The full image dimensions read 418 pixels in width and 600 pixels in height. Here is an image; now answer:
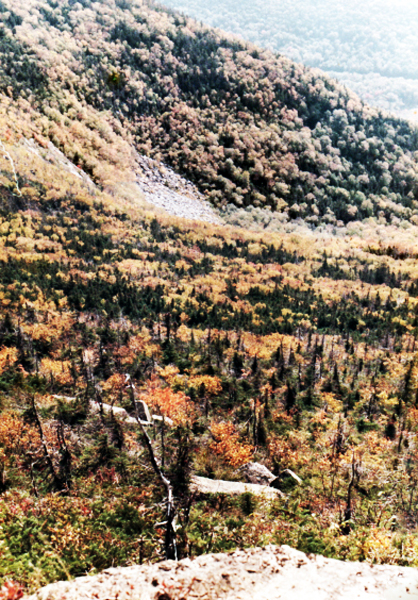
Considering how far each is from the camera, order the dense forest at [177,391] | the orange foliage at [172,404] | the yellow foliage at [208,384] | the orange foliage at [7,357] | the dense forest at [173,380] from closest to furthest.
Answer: the dense forest at [177,391] → the dense forest at [173,380] → the orange foliage at [172,404] → the orange foliage at [7,357] → the yellow foliage at [208,384]

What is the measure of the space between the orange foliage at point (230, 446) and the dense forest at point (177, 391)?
0.80ft

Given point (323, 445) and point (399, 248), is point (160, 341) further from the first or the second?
point (399, 248)

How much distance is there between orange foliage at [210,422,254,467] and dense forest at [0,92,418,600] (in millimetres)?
243

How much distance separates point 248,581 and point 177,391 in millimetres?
40059

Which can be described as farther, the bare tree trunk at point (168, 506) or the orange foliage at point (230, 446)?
the orange foliage at point (230, 446)

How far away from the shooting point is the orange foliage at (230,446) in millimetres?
37562

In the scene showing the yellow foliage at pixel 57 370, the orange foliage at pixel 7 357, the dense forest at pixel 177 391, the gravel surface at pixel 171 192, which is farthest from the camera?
the gravel surface at pixel 171 192

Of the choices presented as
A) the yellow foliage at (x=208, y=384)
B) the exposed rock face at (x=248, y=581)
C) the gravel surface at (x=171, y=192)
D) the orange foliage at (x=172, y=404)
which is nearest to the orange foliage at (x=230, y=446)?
the orange foliage at (x=172, y=404)

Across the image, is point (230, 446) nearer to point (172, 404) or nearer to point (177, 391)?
point (172, 404)

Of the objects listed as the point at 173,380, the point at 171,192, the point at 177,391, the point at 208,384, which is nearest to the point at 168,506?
the point at 177,391

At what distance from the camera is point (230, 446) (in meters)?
39.8

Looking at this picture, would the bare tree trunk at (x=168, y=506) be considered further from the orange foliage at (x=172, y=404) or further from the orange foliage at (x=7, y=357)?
the orange foliage at (x=7, y=357)

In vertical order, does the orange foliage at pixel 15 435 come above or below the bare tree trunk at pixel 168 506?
below

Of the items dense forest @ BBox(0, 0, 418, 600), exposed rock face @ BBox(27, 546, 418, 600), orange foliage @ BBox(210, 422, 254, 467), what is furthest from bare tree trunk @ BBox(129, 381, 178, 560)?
orange foliage @ BBox(210, 422, 254, 467)
